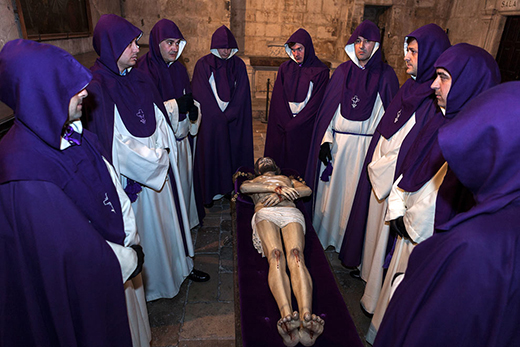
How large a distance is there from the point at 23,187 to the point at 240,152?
3.95m

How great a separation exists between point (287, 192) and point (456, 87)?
172cm

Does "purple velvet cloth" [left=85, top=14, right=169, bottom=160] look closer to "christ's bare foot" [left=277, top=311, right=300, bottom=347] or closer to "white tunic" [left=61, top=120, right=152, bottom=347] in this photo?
"white tunic" [left=61, top=120, right=152, bottom=347]

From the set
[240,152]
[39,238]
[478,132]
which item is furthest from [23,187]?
[240,152]

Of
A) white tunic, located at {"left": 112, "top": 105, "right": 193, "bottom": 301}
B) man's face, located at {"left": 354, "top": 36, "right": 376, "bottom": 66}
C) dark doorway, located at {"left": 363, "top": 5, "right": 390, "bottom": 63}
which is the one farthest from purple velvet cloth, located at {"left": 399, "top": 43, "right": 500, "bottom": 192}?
dark doorway, located at {"left": 363, "top": 5, "right": 390, "bottom": 63}

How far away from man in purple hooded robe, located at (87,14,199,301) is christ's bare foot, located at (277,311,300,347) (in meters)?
1.49

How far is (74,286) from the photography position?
1.71 meters

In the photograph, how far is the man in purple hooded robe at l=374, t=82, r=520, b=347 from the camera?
1264 millimetres

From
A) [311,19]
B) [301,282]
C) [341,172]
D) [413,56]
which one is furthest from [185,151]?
[311,19]

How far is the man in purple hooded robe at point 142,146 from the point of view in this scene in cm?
277

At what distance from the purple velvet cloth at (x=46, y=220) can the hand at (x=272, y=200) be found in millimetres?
1723

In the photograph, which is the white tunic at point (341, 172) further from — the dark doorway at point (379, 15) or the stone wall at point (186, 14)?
the dark doorway at point (379, 15)

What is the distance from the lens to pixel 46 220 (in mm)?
1567

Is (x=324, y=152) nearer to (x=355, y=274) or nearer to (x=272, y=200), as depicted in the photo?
(x=272, y=200)

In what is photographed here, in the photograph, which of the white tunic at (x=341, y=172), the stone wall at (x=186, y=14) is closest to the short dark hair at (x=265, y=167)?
the white tunic at (x=341, y=172)
